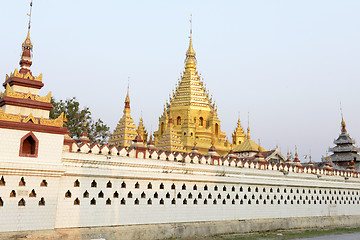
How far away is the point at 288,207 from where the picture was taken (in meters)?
25.5

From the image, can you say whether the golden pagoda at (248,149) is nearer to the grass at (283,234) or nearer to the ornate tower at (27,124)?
the grass at (283,234)

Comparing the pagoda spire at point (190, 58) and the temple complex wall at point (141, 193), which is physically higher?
the pagoda spire at point (190, 58)

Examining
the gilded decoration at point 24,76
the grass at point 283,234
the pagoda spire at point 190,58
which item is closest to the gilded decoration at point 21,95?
the gilded decoration at point 24,76

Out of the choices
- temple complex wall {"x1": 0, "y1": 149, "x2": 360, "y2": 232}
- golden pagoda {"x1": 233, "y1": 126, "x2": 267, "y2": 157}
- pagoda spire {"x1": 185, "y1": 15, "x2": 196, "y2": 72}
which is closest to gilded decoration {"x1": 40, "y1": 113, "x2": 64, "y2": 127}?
temple complex wall {"x1": 0, "y1": 149, "x2": 360, "y2": 232}

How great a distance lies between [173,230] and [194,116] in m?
24.1

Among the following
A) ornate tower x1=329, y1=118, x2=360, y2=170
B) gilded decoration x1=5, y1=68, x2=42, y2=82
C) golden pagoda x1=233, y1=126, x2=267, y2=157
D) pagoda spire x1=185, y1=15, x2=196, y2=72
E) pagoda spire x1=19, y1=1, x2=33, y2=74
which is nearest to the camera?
gilded decoration x1=5, y1=68, x2=42, y2=82

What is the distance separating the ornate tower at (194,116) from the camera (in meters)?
40.4

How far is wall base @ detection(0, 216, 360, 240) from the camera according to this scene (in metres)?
14.7

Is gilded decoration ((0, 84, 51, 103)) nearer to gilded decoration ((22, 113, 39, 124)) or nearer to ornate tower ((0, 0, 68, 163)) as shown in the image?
ornate tower ((0, 0, 68, 163))

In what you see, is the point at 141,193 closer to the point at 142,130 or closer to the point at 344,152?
the point at 142,130

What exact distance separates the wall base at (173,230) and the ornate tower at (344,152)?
1749cm

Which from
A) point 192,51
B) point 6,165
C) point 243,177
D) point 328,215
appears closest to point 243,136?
point 192,51

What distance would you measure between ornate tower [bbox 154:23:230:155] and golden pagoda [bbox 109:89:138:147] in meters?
7.32

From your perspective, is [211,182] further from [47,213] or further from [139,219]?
[47,213]
